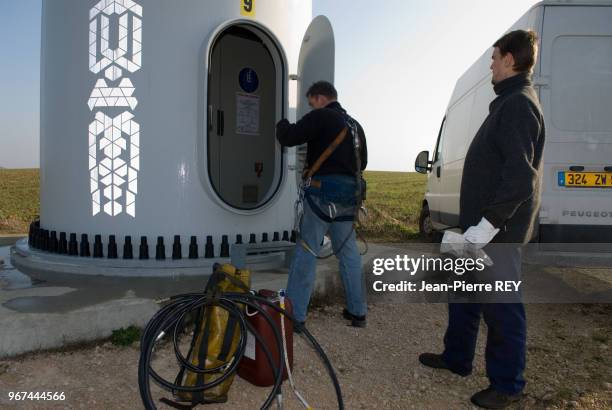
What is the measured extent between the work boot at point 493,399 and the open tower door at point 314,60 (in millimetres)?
2682

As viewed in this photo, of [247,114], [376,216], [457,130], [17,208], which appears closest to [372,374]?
[247,114]

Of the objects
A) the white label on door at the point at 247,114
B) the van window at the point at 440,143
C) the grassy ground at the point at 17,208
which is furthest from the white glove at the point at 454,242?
the grassy ground at the point at 17,208

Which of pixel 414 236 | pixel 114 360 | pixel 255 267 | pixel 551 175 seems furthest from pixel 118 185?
pixel 414 236

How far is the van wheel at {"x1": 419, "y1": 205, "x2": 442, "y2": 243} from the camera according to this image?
8530mm

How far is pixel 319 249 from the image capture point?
369cm

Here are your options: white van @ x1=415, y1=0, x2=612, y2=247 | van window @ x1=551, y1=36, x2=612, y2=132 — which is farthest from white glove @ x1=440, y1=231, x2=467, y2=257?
van window @ x1=551, y1=36, x2=612, y2=132

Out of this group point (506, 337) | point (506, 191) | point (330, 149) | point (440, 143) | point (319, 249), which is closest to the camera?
Result: point (506, 191)

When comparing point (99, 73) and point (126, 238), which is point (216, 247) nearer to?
point (126, 238)

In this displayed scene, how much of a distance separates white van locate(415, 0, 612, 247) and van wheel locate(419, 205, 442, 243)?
3997 millimetres

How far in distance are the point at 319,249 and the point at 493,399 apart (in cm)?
158

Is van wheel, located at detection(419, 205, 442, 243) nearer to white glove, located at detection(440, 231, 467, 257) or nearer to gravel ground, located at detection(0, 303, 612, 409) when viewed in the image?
gravel ground, located at detection(0, 303, 612, 409)

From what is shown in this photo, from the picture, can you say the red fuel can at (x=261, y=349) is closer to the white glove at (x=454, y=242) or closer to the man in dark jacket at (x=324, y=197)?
the man in dark jacket at (x=324, y=197)

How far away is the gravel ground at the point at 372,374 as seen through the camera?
268 centimetres

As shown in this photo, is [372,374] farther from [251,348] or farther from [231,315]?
[231,315]
